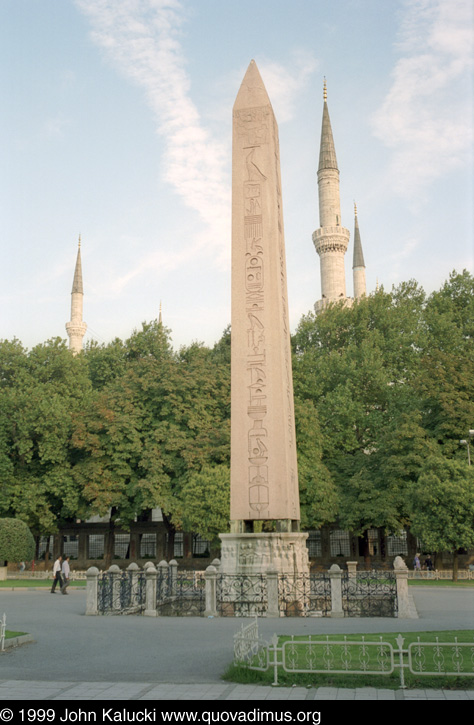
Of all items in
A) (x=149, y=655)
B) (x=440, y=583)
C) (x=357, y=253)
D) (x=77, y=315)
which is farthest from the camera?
(x=357, y=253)

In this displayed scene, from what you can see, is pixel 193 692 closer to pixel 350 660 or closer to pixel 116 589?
pixel 350 660

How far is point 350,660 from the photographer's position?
8.15m

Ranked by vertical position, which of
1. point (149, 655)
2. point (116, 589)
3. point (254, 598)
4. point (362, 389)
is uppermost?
point (362, 389)

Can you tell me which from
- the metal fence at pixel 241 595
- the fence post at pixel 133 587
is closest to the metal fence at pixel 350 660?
the metal fence at pixel 241 595

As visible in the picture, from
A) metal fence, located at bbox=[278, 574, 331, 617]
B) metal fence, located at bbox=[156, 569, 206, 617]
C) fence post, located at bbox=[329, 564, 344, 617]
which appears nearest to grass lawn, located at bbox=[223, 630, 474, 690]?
fence post, located at bbox=[329, 564, 344, 617]

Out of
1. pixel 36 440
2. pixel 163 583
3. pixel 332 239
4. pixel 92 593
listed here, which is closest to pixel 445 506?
pixel 163 583

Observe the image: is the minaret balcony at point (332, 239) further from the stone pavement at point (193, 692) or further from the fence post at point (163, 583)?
the stone pavement at point (193, 692)

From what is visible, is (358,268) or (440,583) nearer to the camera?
(440,583)

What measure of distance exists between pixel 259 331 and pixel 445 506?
13231 millimetres

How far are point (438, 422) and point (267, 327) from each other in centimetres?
1781

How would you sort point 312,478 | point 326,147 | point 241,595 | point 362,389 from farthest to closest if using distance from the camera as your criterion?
point 326,147 → point 362,389 → point 312,478 → point 241,595

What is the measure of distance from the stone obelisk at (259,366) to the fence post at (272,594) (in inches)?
25.7

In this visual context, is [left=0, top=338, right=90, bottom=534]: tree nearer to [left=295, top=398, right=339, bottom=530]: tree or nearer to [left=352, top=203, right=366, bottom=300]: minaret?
[left=295, top=398, right=339, bottom=530]: tree

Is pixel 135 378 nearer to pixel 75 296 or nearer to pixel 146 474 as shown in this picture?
pixel 146 474
